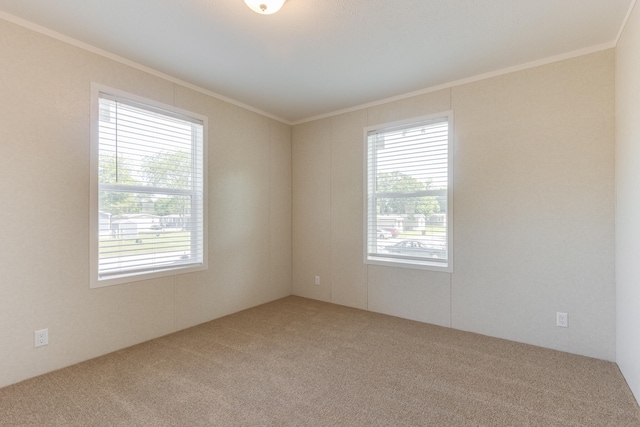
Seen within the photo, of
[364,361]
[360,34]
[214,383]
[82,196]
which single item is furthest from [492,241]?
[82,196]

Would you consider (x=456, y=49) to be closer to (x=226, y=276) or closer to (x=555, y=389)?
(x=555, y=389)

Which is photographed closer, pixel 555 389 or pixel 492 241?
pixel 555 389

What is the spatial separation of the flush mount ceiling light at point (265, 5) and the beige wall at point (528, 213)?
206 cm

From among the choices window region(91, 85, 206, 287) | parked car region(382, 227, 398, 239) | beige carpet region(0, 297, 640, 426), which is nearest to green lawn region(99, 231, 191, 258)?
window region(91, 85, 206, 287)

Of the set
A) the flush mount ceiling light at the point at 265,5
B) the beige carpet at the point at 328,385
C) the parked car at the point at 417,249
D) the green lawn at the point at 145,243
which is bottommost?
the beige carpet at the point at 328,385

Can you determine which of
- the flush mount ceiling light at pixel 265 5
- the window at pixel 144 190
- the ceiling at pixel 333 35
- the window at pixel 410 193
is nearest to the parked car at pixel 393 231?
the window at pixel 410 193

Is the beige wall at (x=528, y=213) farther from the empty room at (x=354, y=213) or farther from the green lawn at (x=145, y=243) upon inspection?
the green lawn at (x=145, y=243)

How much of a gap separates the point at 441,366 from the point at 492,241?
1.32m

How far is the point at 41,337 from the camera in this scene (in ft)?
7.67

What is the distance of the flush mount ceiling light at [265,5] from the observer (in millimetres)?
1908

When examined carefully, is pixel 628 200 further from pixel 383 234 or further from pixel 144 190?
pixel 144 190

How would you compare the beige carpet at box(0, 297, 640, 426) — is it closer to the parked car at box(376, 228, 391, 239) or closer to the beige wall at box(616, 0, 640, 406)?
the beige wall at box(616, 0, 640, 406)

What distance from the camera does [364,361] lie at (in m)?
2.59

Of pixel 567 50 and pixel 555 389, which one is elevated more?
pixel 567 50
